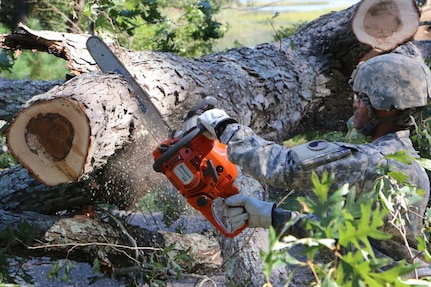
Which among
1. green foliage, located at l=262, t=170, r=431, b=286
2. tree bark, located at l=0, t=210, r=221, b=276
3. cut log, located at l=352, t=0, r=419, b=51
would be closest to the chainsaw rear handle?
tree bark, located at l=0, t=210, r=221, b=276

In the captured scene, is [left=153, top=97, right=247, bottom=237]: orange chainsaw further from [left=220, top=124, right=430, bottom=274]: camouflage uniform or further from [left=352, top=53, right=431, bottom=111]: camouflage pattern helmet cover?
[left=352, top=53, right=431, bottom=111]: camouflage pattern helmet cover

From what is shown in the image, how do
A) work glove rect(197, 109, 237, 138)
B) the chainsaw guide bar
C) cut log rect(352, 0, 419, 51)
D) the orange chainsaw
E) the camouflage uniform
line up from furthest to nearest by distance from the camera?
cut log rect(352, 0, 419, 51) → the chainsaw guide bar → the orange chainsaw → work glove rect(197, 109, 237, 138) → the camouflage uniform

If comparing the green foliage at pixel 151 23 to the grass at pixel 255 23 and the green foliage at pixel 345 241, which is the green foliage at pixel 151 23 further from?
the grass at pixel 255 23

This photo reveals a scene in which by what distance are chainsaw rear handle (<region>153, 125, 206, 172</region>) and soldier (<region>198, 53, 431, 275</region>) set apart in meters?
0.04

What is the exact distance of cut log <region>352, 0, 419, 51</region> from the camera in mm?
4898

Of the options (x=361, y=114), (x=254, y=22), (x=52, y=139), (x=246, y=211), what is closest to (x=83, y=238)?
(x=52, y=139)

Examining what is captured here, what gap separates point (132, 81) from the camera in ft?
11.8

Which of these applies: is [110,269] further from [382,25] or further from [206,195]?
[382,25]

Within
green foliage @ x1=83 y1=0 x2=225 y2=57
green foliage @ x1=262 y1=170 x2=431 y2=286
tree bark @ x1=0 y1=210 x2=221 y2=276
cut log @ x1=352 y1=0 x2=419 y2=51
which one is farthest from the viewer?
cut log @ x1=352 y1=0 x2=419 y2=51

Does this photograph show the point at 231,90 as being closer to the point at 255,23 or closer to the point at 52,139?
the point at 52,139

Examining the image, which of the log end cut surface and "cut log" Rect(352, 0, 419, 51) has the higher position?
the log end cut surface

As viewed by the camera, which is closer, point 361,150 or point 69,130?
point 361,150

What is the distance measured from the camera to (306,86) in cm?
488

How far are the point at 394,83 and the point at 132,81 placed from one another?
4.97 ft
